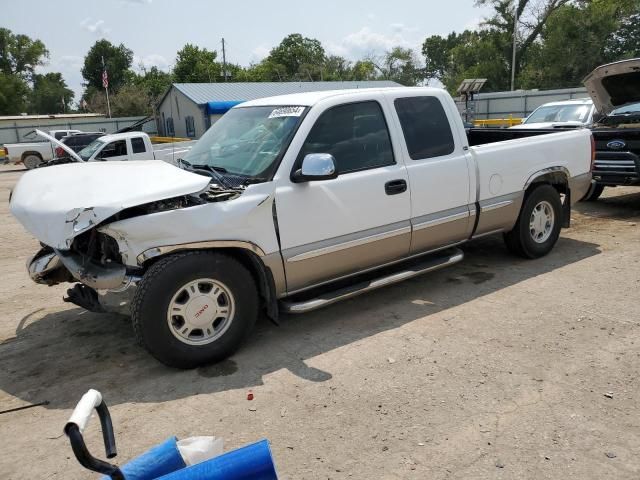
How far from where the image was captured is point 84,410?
5.45 ft

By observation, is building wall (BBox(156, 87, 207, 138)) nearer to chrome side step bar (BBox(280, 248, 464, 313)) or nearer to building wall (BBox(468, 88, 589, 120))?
building wall (BBox(468, 88, 589, 120))

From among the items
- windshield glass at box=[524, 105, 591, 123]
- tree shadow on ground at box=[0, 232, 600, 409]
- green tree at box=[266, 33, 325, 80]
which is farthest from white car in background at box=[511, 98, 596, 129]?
green tree at box=[266, 33, 325, 80]

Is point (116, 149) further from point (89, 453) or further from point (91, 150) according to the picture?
point (89, 453)

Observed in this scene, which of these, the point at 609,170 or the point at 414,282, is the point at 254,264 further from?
the point at 609,170

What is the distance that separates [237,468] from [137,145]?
47.9 feet

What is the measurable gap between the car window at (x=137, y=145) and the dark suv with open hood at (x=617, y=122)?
446 inches

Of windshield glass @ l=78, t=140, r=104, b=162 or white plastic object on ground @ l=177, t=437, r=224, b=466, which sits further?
windshield glass @ l=78, t=140, r=104, b=162

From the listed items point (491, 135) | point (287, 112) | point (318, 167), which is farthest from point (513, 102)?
point (318, 167)

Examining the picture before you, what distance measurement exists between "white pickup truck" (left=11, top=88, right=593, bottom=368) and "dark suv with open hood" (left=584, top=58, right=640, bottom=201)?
367 centimetres

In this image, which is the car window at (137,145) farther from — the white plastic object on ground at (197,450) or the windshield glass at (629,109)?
the white plastic object on ground at (197,450)

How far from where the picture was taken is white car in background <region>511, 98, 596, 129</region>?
10414mm

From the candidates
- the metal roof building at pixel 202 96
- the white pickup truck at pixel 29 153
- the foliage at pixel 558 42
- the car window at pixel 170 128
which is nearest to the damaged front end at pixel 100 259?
the white pickup truck at pixel 29 153

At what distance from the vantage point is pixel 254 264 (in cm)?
400

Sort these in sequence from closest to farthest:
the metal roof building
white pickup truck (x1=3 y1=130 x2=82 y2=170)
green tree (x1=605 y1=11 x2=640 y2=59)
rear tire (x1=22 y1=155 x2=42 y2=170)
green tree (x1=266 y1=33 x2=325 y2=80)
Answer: white pickup truck (x1=3 y1=130 x2=82 y2=170), rear tire (x1=22 y1=155 x2=42 y2=170), the metal roof building, green tree (x1=605 y1=11 x2=640 y2=59), green tree (x1=266 y1=33 x2=325 y2=80)
